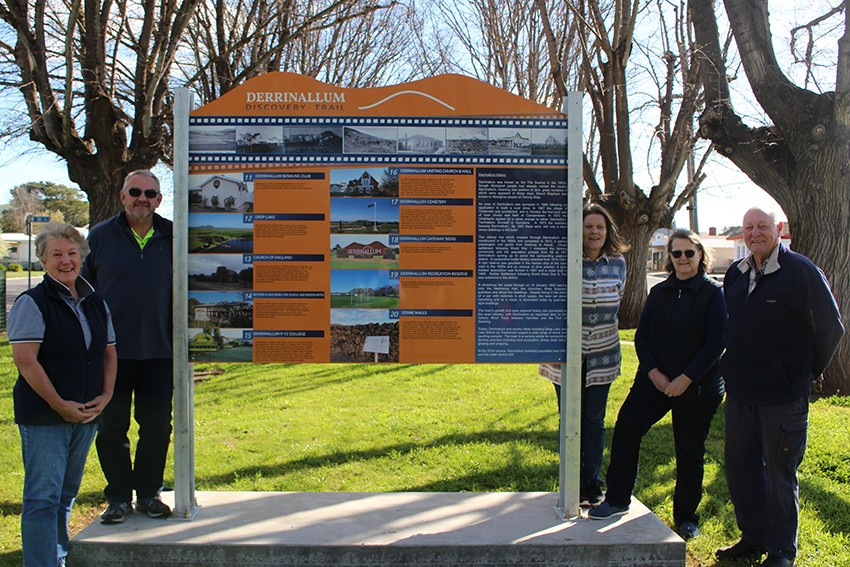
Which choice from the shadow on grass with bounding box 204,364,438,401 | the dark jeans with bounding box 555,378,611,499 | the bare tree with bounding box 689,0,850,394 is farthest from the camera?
the shadow on grass with bounding box 204,364,438,401

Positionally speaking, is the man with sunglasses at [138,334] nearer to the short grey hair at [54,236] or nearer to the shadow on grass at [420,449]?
the short grey hair at [54,236]

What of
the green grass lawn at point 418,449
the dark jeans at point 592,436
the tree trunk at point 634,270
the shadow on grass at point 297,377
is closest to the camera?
the dark jeans at point 592,436

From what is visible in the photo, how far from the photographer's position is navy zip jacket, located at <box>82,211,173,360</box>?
3898mm

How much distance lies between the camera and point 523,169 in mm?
4004

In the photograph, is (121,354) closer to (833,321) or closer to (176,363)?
(176,363)

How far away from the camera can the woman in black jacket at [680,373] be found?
13.6 ft

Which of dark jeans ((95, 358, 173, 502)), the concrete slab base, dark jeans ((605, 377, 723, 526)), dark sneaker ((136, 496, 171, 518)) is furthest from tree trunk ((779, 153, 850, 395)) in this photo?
dark sneaker ((136, 496, 171, 518))

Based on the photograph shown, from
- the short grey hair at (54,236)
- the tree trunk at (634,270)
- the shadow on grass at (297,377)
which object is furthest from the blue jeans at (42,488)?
the tree trunk at (634,270)

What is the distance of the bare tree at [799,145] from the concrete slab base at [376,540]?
5.93 m

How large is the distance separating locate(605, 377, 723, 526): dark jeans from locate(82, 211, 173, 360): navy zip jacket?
2.86 metres

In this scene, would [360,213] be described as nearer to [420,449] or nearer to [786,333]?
[786,333]

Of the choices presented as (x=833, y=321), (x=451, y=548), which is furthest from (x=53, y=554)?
(x=833, y=321)

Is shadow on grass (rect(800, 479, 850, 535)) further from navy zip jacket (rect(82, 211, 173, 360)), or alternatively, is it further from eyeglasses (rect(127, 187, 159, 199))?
eyeglasses (rect(127, 187, 159, 199))

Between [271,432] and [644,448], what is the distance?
3.76 metres
